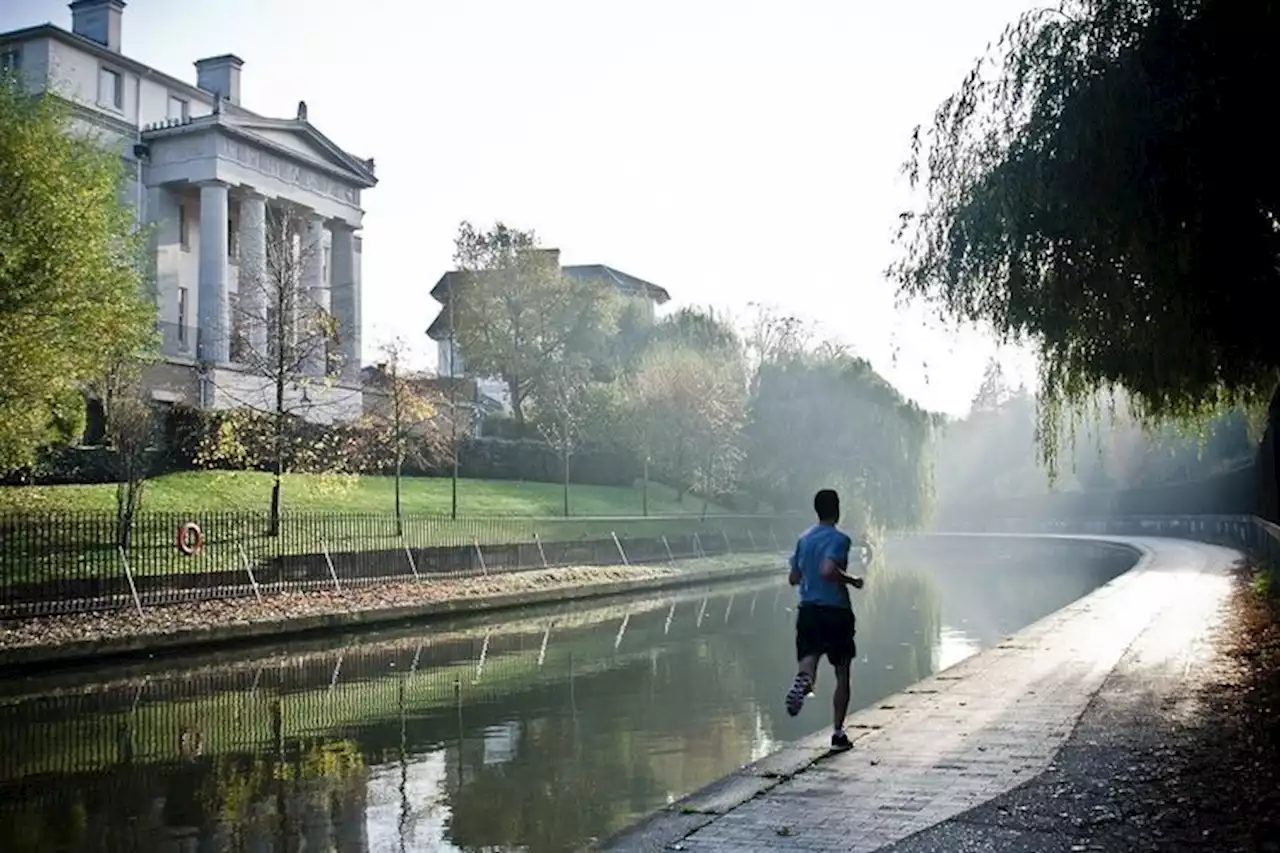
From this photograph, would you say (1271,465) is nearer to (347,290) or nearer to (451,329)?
(451,329)

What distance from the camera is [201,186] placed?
155 feet

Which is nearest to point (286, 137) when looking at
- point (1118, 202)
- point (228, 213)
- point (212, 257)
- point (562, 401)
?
point (228, 213)

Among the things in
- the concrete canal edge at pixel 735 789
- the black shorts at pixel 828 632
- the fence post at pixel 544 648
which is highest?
the black shorts at pixel 828 632

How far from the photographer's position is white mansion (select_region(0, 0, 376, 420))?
43781 millimetres

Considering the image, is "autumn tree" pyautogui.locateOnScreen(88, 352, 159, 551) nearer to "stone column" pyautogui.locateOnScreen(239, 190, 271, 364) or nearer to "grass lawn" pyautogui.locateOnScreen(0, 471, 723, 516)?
"grass lawn" pyautogui.locateOnScreen(0, 471, 723, 516)

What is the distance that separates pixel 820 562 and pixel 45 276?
16171mm

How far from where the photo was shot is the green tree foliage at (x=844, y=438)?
5441 centimetres

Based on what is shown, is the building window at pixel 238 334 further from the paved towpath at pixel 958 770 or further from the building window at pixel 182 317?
the paved towpath at pixel 958 770

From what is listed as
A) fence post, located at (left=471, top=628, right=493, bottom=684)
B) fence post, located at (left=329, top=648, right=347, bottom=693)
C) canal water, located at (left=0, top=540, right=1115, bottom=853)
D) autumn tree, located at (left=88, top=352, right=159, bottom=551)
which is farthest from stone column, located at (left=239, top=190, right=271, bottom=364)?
canal water, located at (left=0, top=540, right=1115, bottom=853)

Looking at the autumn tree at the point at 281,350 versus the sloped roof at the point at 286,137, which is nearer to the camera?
the autumn tree at the point at 281,350

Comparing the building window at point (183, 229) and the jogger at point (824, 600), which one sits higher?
the building window at point (183, 229)

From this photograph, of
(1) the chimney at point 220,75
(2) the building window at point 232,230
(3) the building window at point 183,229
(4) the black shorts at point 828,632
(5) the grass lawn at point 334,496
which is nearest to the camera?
(4) the black shorts at point 828,632

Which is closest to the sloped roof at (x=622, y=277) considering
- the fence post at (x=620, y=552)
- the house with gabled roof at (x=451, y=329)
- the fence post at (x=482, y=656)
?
the house with gabled roof at (x=451, y=329)

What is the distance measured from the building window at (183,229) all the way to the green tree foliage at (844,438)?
24799 millimetres
